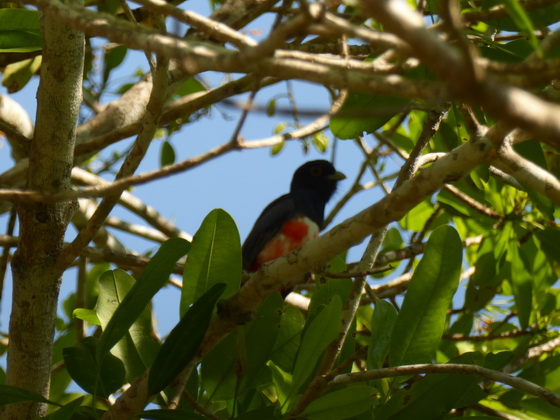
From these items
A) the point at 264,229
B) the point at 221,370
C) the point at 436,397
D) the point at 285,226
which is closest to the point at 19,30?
the point at 221,370

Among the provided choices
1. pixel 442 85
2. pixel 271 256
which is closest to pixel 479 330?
pixel 271 256

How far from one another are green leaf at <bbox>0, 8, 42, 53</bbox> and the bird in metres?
2.66

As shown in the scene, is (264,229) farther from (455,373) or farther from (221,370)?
(455,373)

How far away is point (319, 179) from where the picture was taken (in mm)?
6430

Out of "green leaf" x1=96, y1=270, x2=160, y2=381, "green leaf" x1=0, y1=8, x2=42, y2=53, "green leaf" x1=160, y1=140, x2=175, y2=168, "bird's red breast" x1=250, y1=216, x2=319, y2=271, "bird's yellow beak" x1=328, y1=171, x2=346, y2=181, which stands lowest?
"green leaf" x1=96, y1=270, x2=160, y2=381

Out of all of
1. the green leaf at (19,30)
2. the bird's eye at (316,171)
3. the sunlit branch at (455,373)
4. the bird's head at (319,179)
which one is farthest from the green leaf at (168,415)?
the bird's eye at (316,171)

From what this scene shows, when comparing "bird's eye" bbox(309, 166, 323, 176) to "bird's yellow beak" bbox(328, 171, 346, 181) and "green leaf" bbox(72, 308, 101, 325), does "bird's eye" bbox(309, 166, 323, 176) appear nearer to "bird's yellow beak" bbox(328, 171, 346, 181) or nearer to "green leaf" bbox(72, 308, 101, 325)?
"bird's yellow beak" bbox(328, 171, 346, 181)

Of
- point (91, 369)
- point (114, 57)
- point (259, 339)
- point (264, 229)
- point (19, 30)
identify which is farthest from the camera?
point (264, 229)

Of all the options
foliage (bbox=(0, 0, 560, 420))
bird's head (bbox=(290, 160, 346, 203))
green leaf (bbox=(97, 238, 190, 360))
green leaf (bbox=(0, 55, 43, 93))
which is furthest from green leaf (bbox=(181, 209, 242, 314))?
bird's head (bbox=(290, 160, 346, 203))

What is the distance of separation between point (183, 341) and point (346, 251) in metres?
0.67

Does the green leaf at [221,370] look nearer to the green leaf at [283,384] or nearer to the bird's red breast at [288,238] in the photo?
the green leaf at [283,384]

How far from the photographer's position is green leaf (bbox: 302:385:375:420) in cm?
205

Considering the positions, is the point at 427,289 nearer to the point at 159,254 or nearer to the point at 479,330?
the point at 159,254

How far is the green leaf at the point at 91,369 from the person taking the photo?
7.30 feet
